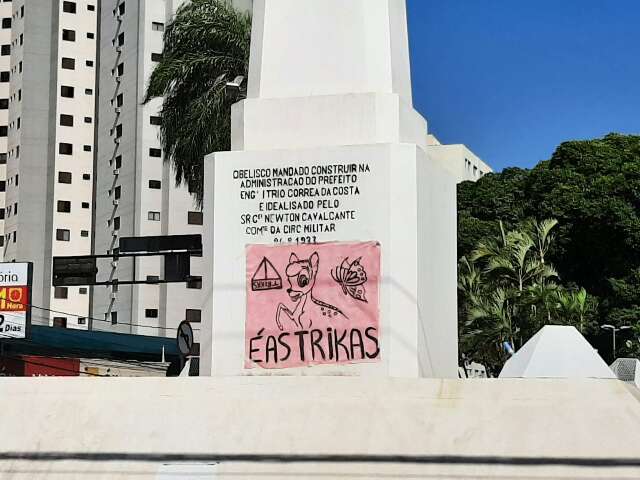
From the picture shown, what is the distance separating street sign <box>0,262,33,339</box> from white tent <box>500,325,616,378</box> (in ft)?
114

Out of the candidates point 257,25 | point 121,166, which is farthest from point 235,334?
point 121,166

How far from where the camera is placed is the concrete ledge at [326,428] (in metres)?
3.63

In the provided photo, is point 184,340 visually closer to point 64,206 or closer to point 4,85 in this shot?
point 64,206

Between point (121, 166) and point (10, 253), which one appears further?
point (10, 253)

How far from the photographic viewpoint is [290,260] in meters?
6.99

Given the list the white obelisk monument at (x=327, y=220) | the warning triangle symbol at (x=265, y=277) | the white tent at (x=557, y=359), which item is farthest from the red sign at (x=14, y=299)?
the warning triangle symbol at (x=265, y=277)

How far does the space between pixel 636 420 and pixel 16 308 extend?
44.9 meters

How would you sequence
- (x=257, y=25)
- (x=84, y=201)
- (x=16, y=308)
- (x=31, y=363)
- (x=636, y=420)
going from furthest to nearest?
(x=84, y=201) < (x=31, y=363) < (x=16, y=308) < (x=257, y=25) < (x=636, y=420)

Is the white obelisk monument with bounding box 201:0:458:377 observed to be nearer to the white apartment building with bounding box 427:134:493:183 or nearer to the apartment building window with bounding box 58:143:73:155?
the apartment building window with bounding box 58:143:73:155

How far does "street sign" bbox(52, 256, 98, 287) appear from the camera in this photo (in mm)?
30125

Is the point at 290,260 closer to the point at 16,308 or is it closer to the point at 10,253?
the point at 16,308

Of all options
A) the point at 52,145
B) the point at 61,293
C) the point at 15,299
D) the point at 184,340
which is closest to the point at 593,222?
the point at 15,299

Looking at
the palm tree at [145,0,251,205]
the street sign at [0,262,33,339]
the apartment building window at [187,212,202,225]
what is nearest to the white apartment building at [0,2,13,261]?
the apartment building window at [187,212,202,225]

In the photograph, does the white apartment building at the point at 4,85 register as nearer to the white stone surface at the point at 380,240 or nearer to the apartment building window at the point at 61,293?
the apartment building window at the point at 61,293
